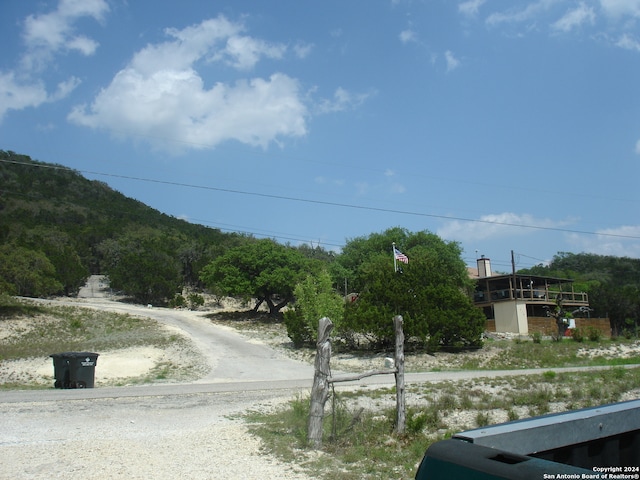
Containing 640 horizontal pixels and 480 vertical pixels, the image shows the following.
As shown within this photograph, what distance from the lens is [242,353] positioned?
30.9m

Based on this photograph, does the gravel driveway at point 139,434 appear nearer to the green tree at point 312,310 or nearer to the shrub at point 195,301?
the green tree at point 312,310

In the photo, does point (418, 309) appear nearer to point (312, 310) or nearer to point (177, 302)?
point (312, 310)

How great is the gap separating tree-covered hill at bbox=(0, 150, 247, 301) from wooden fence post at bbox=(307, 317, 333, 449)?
22466mm

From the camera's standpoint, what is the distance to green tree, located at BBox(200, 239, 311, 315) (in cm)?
4419

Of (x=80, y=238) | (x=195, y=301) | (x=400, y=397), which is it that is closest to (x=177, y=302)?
(x=195, y=301)

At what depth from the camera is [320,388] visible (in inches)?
357

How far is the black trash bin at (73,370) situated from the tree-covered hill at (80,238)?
11996 mm

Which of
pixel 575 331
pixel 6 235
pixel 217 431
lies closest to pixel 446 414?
pixel 217 431

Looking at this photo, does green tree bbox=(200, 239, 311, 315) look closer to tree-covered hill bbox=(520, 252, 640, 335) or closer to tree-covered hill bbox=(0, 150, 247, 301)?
tree-covered hill bbox=(0, 150, 247, 301)

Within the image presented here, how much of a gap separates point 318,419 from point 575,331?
30.2 meters

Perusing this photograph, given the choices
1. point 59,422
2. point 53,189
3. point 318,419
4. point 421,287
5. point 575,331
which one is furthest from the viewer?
point 53,189

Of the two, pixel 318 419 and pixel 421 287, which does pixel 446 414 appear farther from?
pixel 421 287

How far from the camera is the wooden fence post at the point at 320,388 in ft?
28.7

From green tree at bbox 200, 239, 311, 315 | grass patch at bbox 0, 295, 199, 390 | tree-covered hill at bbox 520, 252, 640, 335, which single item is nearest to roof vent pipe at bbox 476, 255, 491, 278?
tree-covered hill at bbox 520, 252, 640, 335
